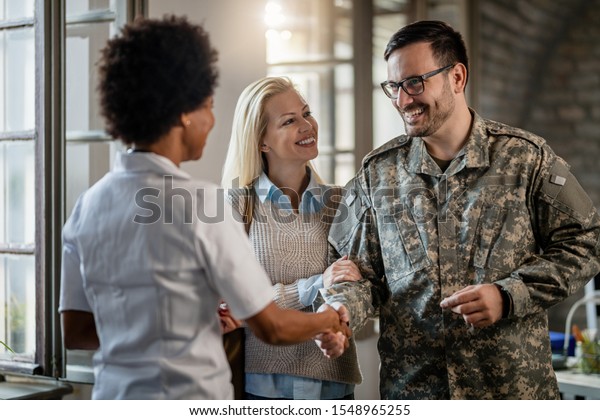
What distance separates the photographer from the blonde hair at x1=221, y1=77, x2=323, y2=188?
1902 millimetres

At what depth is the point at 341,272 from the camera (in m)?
1.67

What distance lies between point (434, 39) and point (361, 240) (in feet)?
1.52

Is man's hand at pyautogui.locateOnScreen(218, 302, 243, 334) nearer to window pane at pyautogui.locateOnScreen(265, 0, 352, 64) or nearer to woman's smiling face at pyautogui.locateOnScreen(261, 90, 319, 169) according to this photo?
woman's smiling face at pyautogui.locateOnScreen(261, 90, 319, 169)

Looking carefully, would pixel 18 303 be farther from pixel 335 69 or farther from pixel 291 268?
pixel 335 69

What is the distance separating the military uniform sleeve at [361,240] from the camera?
1734 millimetres

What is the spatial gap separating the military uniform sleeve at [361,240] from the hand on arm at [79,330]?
594mm

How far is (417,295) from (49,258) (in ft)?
3.14

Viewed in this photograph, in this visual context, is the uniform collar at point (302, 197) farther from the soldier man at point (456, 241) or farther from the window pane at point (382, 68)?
the window pane at point (382, 68)

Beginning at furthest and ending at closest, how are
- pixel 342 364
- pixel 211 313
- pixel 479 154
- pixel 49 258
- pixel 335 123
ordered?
1. pixel 335 123
2. pixel 49 258
3. pixel 342 364
4. pixel 479 154
5. pixel 211 313

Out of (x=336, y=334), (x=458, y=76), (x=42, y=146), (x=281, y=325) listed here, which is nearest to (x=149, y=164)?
(x=281, y=325)

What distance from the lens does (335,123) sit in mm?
3557

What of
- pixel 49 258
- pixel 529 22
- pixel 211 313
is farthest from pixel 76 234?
pixel 529 22

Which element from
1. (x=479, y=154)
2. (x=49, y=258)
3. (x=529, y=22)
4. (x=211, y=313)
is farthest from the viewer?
(x=529, y=22)
